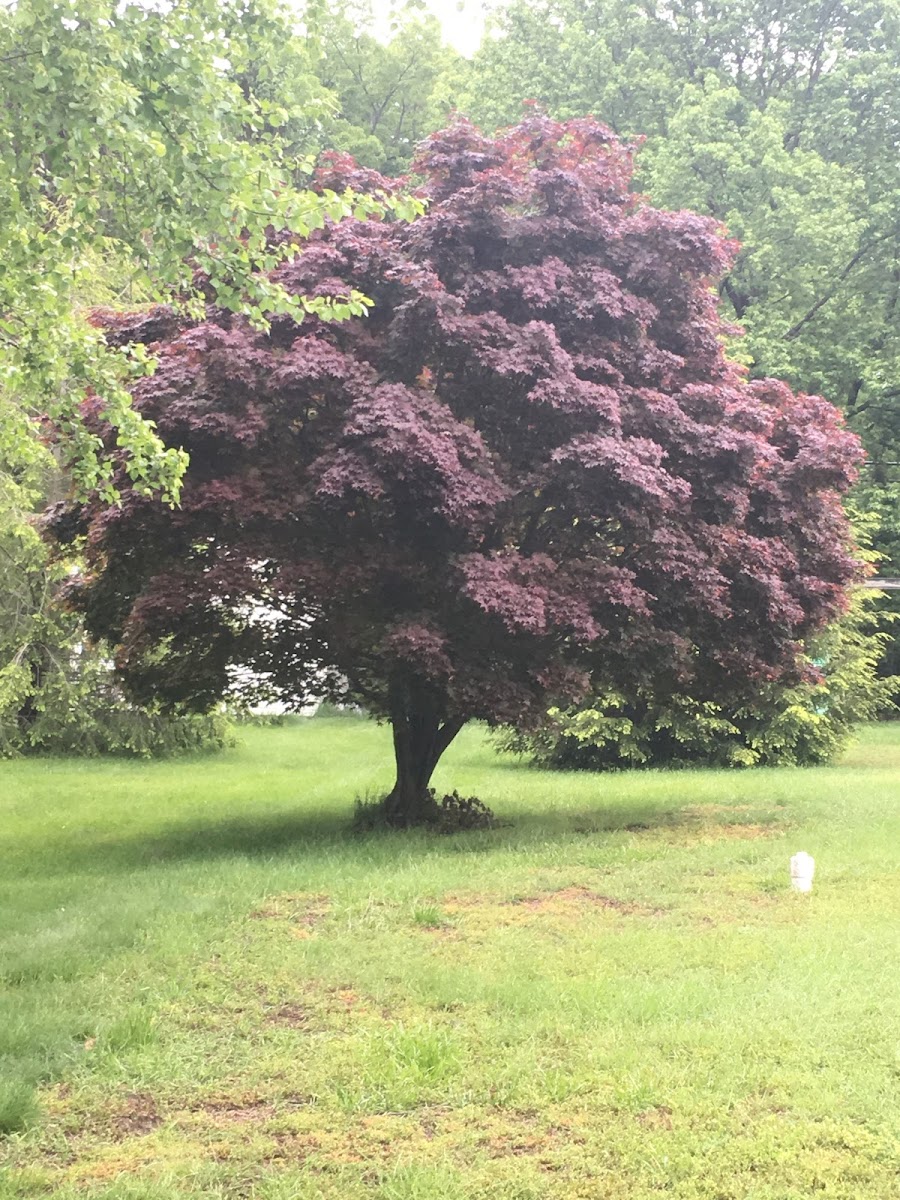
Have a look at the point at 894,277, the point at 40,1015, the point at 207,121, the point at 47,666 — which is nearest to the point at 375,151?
the point at 894,277

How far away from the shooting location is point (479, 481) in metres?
8.34

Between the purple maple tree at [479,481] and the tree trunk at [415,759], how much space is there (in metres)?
0.03

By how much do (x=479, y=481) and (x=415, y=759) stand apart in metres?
3.08

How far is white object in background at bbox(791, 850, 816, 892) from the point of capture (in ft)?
22.8

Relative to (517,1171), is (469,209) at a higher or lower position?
higher

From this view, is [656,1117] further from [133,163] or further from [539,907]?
[133,163]

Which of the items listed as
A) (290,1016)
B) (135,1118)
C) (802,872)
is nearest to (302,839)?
(802,872)

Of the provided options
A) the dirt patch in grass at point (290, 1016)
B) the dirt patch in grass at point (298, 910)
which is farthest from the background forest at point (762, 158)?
the dirt patch in grass at point (290, 1016)

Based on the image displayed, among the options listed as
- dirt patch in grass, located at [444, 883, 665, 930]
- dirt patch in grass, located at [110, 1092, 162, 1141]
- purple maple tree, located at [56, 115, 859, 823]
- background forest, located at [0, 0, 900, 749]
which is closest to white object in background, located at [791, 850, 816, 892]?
dirt patch in grass, located at [444, 883, 665, 930]

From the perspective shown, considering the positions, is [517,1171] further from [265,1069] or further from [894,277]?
[894,277]

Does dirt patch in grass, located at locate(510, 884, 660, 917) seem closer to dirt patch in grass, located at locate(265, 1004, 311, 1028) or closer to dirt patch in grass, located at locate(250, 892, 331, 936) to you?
dirt patch in grass, located at locate(250, 892, 331, 936)

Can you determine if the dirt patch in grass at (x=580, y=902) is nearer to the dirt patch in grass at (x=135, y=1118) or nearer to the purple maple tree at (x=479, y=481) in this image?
the purple maple tree at (x=479, y=481)

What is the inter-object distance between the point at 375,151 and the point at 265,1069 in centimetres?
2981

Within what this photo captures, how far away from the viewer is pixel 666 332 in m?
10.1
